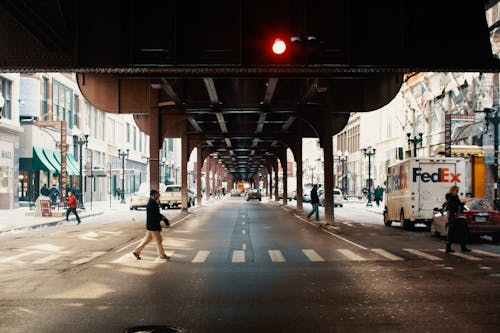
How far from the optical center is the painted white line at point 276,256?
17616mm

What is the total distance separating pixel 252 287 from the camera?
12797 millimetres

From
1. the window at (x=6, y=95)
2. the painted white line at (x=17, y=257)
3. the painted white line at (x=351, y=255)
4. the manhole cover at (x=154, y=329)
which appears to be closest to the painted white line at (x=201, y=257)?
the painted white line at (x=351, y=255)

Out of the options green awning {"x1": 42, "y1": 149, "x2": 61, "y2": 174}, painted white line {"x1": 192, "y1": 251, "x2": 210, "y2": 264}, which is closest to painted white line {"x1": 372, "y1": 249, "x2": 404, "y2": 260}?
painted white line {"x1": 192, "y1": 251, "x2": 210, "y2": 264}

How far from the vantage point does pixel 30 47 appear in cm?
1488

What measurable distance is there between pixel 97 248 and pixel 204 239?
4.63 m

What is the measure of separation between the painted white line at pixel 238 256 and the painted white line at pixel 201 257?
0.81 metres

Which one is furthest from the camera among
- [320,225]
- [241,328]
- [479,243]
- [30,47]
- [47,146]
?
[47,146]

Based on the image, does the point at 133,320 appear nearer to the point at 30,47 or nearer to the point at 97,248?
the point at 30,47

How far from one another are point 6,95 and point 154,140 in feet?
54.0

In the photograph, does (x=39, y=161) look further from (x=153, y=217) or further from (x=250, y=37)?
(x=250, y=37)

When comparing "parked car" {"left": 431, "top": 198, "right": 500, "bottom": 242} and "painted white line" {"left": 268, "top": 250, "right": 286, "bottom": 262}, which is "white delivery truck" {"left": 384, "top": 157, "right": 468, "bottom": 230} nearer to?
"parked car" {"left": 431, "top": 198, "right": 500, "bottom": 242}

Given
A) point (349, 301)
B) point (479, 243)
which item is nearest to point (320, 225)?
point (479, 243)

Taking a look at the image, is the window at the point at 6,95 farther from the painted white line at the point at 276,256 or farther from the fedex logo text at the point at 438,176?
the painted white line at the point at 276,256

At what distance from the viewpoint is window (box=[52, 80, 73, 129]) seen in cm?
5706
